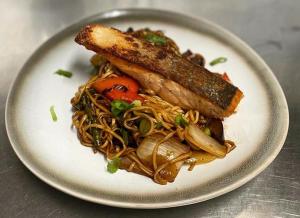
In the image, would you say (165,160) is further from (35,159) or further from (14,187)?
(14,187)

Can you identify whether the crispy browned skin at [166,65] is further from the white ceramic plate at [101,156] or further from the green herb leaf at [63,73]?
the green herb leaf at [63,73]

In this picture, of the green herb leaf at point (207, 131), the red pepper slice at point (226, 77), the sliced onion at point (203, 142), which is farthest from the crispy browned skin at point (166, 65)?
the red pepper slice at point (226, 77)

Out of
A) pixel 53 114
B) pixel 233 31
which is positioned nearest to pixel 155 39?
pixel 53 114

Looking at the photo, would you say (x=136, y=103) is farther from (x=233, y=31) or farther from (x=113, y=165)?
(x=233, y=31)

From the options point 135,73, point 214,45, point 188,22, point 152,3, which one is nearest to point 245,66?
point 214,45

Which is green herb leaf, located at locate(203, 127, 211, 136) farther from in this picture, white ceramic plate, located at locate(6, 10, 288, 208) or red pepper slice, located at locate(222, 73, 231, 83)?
red pepper slice, located at locate(222, 73, 231, 83)

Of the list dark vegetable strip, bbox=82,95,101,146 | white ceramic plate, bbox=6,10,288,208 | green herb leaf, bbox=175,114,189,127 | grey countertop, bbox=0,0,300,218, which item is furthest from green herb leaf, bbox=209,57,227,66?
dark vegetable strip, bbox=82,95,101,146
